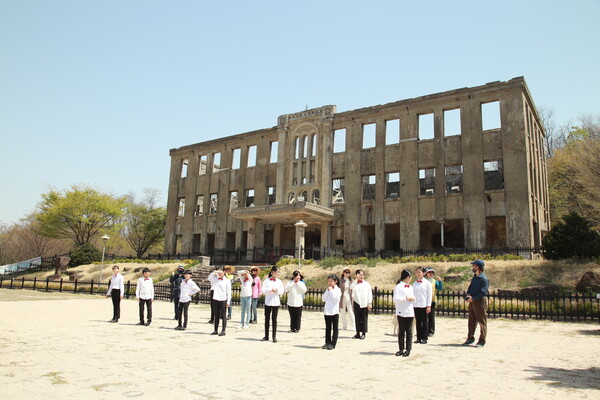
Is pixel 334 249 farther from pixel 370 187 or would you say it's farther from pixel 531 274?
pixel 531 274

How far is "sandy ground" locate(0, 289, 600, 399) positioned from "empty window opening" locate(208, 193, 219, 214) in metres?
28.9

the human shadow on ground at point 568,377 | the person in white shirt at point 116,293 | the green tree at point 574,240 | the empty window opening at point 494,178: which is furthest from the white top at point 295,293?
the empty window opening at point 494,178

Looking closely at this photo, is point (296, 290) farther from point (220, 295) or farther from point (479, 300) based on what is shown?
point (479, 300)

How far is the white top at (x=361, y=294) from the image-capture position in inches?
399

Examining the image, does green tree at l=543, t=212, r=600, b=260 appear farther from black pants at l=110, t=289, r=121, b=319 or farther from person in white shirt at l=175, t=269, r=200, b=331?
black pants at l=110, t=289, r=121, b=319

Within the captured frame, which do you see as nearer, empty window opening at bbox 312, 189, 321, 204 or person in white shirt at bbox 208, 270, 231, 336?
person in white shirt at bbox 208, 270, 231, 336

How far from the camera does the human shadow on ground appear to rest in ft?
19.3

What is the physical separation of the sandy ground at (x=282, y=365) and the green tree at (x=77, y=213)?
37279 millimetres

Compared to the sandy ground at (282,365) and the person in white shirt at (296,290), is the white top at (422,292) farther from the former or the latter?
the person in white shirt at (296,290)

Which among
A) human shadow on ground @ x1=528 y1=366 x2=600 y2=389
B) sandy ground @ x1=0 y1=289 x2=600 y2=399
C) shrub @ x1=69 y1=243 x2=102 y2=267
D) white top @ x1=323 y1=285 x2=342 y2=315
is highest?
shrub @ x1=69 y1=243 x2=102 y2=267

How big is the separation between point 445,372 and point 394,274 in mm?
15095

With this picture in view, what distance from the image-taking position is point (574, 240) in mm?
18625

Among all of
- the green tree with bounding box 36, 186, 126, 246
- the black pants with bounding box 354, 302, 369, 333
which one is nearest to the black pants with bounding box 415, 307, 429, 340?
the black pants with bounding box 354, 302, 369, 333

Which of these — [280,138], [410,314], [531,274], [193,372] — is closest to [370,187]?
[280,138]
